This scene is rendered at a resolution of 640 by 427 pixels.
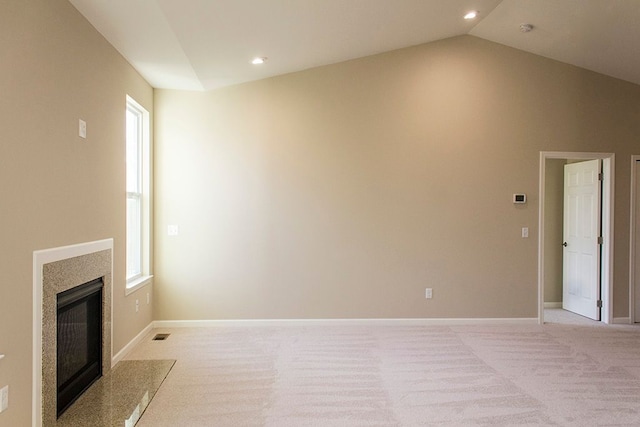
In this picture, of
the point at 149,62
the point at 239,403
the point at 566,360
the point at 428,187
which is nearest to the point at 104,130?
the point at 149,62

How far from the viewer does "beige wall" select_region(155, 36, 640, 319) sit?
4629 mm

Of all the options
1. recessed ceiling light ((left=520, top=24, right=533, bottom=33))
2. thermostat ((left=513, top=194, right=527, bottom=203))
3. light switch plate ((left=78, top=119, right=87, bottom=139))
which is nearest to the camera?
light switch plate ((left=78, top=119, right=87, bottom=139))

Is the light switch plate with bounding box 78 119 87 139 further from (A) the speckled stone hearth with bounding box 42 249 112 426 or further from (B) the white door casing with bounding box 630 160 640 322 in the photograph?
(B) the white door casing with bounding box 630 160 640 322

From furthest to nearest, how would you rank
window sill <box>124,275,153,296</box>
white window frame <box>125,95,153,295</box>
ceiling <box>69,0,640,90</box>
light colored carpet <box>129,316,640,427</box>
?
white window frame <box>125,95,153,295</box> < window sill <box>124,275,153,296</box> < ceiling <box>69,0,640,90</box> < light colored carpet <box>129,316,640,427</box>

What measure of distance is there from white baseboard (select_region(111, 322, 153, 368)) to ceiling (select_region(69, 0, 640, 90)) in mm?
2639

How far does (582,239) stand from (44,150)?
5.72 meters

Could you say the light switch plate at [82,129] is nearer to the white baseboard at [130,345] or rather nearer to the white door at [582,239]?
the white baseboard at [130,345]

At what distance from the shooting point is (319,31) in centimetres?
371

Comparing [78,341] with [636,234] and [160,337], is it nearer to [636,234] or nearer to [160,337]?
[160,337]

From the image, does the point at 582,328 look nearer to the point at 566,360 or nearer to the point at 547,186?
the point at 566,360

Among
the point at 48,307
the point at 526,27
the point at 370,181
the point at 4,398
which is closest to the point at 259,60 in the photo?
the point at 370,181

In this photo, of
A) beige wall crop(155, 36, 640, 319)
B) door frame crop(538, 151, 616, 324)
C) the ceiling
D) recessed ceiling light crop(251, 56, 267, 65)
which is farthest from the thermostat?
recessed ceiling light crop(251, 56, 267, 65)

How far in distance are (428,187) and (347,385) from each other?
2511 millimetres

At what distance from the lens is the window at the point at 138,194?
4199 millimetres
